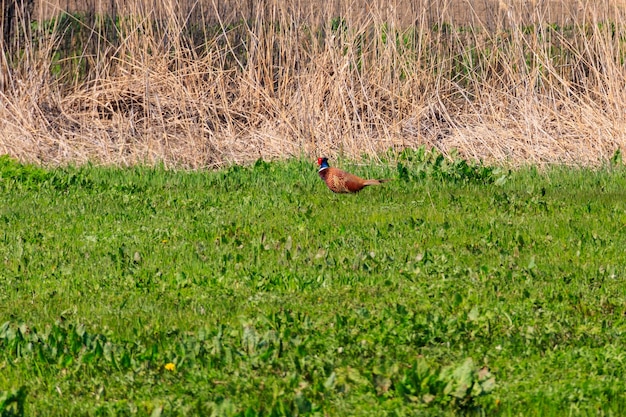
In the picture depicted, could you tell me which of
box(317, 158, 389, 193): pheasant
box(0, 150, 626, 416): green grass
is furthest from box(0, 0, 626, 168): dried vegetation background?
box(317, 158, 389, 193): pheasant

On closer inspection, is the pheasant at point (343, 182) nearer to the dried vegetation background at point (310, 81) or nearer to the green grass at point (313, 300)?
the green grass at point (313, 300)

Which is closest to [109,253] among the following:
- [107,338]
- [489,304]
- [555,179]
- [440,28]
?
[107,338]

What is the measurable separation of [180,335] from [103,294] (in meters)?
1.10

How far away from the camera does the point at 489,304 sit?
217 inches

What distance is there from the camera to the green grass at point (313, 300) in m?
4.22

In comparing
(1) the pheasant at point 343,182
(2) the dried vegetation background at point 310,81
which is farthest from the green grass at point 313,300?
(2) the dried vegetation background at point 310,81

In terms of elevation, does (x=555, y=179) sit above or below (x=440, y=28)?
below

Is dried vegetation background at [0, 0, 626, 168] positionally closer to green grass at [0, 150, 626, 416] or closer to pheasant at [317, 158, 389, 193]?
green grass at [0, 150, 626, 416]

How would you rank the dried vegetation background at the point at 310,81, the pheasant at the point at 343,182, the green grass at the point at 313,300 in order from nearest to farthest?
the green grass at the point at 313,300 < the pheasant at the point at 343,182 < the dried vegetation background at the point at 310,81

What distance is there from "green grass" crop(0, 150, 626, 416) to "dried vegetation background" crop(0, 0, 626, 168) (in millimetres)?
2245

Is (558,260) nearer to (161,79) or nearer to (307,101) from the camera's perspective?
(307,101)

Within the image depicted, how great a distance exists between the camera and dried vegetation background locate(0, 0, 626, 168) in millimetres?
A: 11859

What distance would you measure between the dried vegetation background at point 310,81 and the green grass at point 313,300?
2245 millimetres

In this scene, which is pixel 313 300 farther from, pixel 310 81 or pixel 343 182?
pixel 310 81
